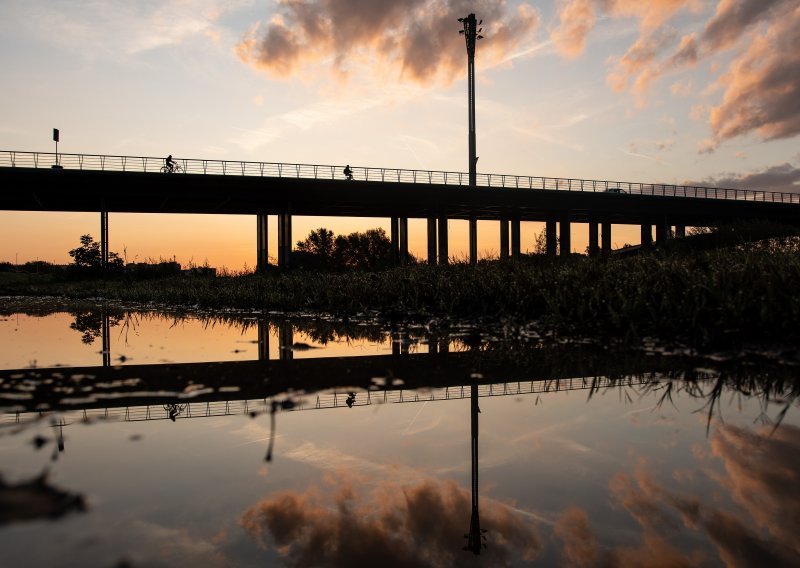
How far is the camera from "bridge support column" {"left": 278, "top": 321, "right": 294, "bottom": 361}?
603cm

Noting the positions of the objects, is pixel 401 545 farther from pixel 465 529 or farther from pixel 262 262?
pixel 262 262

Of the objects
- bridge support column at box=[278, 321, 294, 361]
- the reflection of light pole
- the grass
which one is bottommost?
the reflection of light pole

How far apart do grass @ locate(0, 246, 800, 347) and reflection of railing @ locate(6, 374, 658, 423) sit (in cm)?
205

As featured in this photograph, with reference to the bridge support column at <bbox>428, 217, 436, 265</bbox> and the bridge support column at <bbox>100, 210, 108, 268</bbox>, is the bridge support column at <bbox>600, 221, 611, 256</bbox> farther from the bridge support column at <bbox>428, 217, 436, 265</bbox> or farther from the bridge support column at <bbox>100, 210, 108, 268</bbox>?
the bridge support column at <bbox>100, 210, 108, 268</bbox>

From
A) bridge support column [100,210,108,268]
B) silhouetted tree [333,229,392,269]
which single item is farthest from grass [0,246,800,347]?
silhouetted tree [333,229,392,269]

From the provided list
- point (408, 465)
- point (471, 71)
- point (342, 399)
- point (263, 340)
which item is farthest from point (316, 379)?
point (471, 71)

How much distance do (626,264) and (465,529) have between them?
896 centimetres

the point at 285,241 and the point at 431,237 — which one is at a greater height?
the point at 431,237

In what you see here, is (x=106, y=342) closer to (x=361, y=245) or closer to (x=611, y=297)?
(x=611, y=297)

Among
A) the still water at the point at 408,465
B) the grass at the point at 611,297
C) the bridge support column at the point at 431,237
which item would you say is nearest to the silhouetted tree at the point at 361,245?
the bridge support column at the point at 431,237

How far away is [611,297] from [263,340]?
4644 mm

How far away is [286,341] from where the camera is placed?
7.36m

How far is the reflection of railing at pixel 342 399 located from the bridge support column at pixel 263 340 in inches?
79.6

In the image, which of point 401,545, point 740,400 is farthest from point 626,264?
point 401,545
